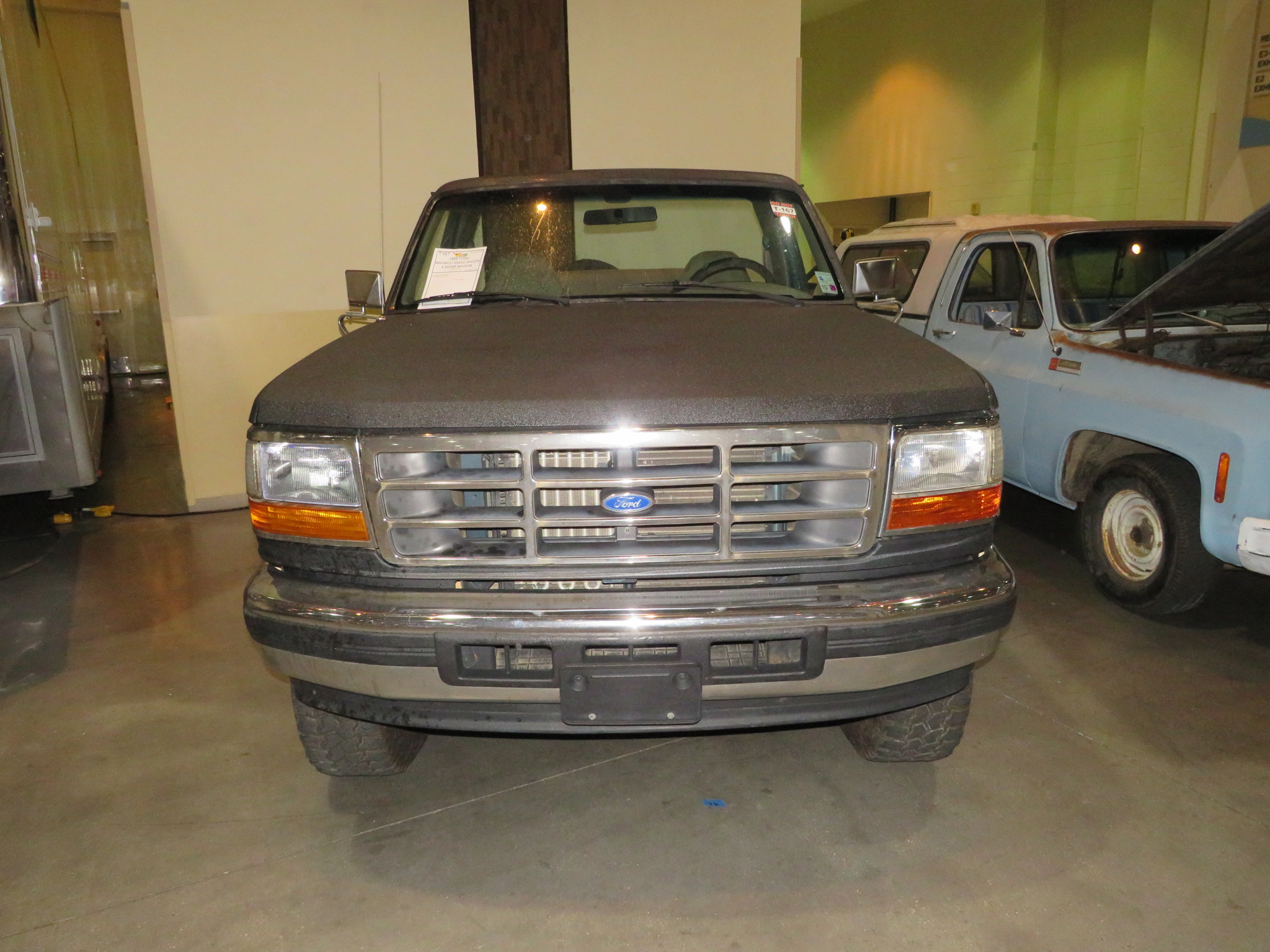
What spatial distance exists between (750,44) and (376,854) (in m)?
5.98

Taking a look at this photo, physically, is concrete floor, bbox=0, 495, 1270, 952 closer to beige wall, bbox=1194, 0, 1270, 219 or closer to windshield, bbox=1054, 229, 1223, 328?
windshield, bbox=1054, 229, 1223, 328

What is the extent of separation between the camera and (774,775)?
272 centimetres

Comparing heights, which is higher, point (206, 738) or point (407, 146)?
point (407, 146)

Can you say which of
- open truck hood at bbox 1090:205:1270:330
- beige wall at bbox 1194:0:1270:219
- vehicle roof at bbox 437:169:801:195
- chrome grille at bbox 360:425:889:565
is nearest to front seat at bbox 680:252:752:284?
vehicle roof at bbox 437:169:801:195

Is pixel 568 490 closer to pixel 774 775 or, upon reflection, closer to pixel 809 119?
pixel 774 775

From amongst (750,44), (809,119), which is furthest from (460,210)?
(809,119)

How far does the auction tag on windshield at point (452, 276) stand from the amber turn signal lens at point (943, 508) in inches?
66.6

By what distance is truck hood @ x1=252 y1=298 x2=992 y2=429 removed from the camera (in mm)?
2041

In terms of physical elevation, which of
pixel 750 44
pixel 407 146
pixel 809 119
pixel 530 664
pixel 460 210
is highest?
pixel 809 119

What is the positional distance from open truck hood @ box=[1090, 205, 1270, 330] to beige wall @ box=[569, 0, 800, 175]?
319 cm

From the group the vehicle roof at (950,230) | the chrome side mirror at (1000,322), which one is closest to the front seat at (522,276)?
the vehicle roof at (950,230)

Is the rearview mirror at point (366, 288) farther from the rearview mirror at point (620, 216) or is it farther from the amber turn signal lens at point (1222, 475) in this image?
the amber turn signal lens at point (1222, 475)

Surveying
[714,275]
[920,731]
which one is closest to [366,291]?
[714,275]

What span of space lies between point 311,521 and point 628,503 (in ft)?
2.52
